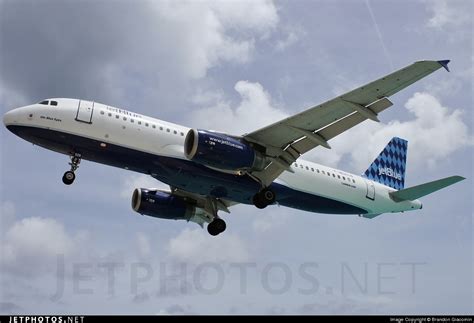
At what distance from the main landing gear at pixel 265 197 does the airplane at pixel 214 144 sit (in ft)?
0.17

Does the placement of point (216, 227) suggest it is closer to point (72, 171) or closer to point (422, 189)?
point (72, 171)

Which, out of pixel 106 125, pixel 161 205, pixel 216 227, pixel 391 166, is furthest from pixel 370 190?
pixel 106 125

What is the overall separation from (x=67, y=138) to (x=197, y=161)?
6.17m

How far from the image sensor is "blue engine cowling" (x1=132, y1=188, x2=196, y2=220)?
3769 cm

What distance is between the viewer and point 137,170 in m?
31.1

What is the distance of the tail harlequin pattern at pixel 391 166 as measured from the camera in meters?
39.2

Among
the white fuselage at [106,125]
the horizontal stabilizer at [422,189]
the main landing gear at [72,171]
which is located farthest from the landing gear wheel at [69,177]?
the horizontal stabilizer at [422,189]

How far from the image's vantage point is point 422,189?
35.0 m

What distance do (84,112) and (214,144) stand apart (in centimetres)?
637

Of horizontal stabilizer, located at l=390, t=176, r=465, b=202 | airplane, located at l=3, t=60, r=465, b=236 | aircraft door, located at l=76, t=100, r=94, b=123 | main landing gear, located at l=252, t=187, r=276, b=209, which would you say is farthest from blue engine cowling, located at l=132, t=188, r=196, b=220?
horizontal stabilizer, located at l=390, t=176, r=465, b=202

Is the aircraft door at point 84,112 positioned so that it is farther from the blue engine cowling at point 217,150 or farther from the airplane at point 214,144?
the blue engine cowling at point 217,150

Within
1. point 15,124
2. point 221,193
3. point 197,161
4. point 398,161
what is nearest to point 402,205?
point 398,161

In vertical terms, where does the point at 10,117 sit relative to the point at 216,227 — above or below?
above

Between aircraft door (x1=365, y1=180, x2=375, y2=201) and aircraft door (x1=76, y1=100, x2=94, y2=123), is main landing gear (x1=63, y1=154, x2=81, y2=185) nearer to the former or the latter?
aircraft door (x1=76, y1=100, x2=94, y2=123)
